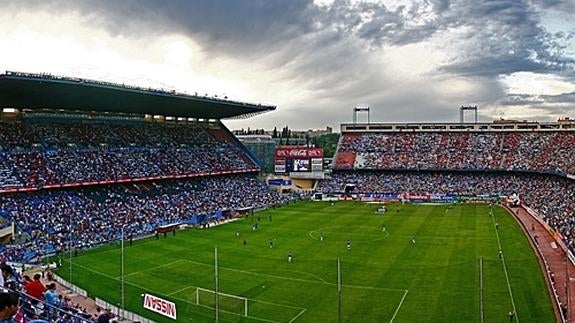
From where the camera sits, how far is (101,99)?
2635 inches

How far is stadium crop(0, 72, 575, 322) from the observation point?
3250 centimetres

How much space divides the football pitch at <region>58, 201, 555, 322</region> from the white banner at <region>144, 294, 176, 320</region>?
116cm

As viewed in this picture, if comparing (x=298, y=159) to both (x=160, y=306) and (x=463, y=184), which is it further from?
(x=160, y=306)

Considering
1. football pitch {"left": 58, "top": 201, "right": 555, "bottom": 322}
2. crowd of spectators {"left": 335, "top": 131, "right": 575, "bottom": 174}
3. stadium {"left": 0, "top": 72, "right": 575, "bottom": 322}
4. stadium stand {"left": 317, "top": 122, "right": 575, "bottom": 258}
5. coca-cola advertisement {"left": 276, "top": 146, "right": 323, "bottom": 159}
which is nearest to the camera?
football pitch {"left": 58, "top": 201, "right": 555, "bottom": 322}

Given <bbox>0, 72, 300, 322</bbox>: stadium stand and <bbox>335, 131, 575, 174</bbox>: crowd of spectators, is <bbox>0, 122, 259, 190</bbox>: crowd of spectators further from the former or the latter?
<bbox>335, 131, 575, 174</bbox>: crowd of spectators

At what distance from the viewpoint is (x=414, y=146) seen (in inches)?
4183

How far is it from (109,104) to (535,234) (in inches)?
2003

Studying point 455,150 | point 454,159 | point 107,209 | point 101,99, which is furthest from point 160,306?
point 455,150

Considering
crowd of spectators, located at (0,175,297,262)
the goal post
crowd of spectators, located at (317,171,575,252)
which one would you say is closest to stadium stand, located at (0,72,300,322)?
crowd of spectators, located at (0,175,297,262)

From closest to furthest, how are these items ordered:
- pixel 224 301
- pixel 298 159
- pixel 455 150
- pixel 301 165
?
pixel 224 301
pixel 298 159
pixel 301 165
pixel 455 150

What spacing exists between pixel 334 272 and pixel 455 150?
6935 cm

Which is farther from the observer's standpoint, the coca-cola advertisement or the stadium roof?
the coca-cola advertisement

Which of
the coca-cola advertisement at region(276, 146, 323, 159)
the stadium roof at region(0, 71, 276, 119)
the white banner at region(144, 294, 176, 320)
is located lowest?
the white banner at region(144, 294, 176, 320)

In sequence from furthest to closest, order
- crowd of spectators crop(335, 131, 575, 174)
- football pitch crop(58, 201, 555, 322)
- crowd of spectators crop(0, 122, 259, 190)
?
1. crowd of spectators crop(335, 131, 575, 174)
2. crowd of spectators crop(0, 122, 259, 190)
3. football pitch crop(58, 201, 555, 322)
